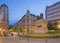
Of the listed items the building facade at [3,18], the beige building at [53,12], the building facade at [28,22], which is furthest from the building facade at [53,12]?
the building facade at [3,18]

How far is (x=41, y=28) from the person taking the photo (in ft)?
108

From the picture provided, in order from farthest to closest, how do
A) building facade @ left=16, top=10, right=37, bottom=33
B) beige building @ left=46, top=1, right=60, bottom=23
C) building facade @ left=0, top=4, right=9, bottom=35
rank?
building facade @ left=16, top=10, right=37, bottom=33
beige building @ left=46, top=1, right=60, bottom=23
building facade @ left=0, top=4, right=9, bottom=35

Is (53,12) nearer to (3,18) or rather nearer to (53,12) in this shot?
(53,12)

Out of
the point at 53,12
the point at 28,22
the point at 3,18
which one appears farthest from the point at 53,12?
the point at 3,18

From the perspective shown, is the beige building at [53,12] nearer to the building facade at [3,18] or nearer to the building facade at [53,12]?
the building facade at [53,12]

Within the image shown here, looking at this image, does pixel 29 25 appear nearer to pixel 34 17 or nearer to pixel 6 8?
pixel 34 17

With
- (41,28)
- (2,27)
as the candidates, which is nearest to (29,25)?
(2,27)

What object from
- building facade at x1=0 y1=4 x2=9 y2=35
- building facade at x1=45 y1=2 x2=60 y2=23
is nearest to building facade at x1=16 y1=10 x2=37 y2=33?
building facade at x1=45 y1=2 x2=60 y2=23

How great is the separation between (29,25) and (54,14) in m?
10.4

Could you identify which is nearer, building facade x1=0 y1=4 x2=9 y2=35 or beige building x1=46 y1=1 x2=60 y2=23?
building facade x1=0 y1=4 x2=9 y2=35

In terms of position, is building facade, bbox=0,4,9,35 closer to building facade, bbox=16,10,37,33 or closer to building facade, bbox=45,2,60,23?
building facade, bbox=16,10,37,33

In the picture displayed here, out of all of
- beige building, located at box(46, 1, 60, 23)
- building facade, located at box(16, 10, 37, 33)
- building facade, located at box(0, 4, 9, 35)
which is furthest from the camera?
building facade, located at box(16, 10, 37, 33)

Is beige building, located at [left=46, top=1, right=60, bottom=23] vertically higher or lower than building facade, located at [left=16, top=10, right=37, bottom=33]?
higher

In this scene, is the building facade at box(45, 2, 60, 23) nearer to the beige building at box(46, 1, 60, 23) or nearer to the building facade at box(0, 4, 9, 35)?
the beige building at box(46, 1, 60, 23)
